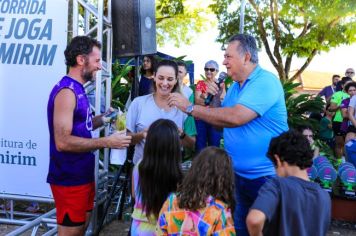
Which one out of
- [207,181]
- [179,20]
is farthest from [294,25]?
[207,181]

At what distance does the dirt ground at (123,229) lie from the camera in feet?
17.2

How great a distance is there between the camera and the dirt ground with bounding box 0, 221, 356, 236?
5.23 metres

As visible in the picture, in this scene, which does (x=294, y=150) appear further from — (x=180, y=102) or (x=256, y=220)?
(x=180, y=102)

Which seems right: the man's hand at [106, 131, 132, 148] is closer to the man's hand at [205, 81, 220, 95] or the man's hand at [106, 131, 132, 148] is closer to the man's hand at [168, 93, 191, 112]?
the man's hand at [168, 93, 191, 112]

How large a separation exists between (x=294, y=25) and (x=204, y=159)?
615 inches

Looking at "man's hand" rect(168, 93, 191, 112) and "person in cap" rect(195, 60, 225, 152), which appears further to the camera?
"person in cap" rect(195, 60, 225, 152)

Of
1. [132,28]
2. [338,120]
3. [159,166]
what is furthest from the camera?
[338,120]

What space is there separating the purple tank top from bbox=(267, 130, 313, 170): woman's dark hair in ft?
4.84

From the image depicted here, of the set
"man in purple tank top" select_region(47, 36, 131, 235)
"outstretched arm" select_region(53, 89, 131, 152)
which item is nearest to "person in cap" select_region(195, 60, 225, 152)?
"man in purple tank top" select_region(47, 36, 131, 235)

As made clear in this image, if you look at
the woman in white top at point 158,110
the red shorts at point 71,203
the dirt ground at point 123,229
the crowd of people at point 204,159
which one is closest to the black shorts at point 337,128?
the dirt ground at point 123,229

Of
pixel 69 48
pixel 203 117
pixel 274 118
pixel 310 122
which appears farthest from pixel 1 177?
pixel 310 122

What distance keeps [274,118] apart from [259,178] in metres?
0.41

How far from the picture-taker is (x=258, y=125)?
290 cm

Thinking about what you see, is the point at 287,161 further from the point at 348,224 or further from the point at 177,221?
the point at 348,224
